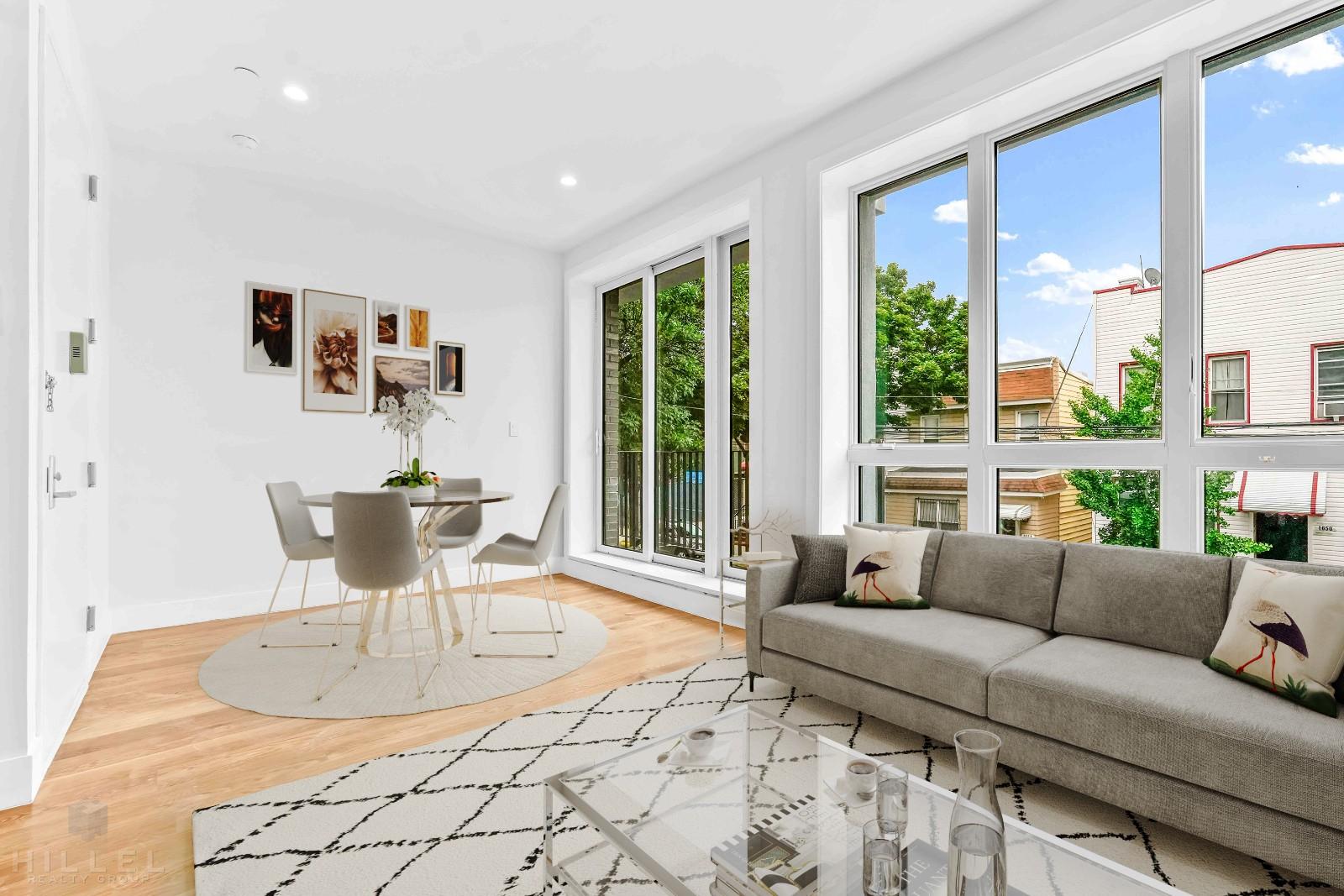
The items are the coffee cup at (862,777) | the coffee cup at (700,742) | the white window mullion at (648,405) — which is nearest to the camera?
the coffee cup at (862,777)

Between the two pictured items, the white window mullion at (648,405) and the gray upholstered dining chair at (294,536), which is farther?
the white window mullion at (648,405)

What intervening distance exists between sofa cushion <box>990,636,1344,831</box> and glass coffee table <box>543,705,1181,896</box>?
1.83ft

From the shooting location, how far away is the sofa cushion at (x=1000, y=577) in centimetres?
254

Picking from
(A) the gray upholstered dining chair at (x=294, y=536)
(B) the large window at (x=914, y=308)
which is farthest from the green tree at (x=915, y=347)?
(A) the gray upholstered dining chair at (x=294, y=536)

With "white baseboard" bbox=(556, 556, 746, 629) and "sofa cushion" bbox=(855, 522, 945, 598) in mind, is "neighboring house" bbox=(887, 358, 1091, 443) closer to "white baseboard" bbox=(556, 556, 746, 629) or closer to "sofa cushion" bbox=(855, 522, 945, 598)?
"sofa cushion" bbox=(855, 522, 945, 598)

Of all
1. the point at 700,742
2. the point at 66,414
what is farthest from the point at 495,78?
the point at 700,742

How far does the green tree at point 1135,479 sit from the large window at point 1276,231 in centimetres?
19

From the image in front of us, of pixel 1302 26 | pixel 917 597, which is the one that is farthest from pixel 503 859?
pixel 1302 26

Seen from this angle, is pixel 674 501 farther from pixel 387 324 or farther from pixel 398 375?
pixel 387 324

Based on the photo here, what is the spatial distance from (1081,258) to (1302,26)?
98 cm

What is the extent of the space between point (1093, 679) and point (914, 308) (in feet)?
7.12

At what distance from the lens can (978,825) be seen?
99 centimetres

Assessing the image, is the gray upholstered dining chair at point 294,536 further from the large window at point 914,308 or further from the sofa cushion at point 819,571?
the large window at point 914,308

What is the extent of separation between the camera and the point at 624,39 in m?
2.90
